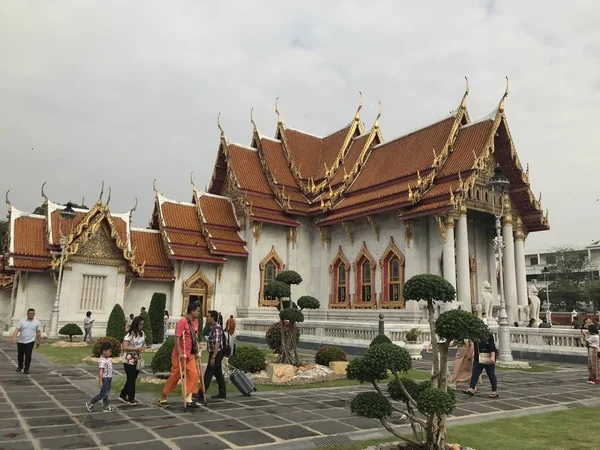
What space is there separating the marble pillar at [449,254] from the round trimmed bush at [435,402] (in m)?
15.2

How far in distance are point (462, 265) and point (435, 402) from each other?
1584 centimetres

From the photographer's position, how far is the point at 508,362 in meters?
13.4

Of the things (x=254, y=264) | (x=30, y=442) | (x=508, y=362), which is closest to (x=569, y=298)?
(x=254, y=264)

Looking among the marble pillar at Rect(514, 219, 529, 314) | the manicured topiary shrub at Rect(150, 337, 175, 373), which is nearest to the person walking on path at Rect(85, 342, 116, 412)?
the manicured topiary shrub at Rect(150, 337, 175, 373)

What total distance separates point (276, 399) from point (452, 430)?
118 inches

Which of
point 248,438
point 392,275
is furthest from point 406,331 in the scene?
point 248,438

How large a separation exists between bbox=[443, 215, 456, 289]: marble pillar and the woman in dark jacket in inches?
405

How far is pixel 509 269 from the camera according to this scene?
21.3 m

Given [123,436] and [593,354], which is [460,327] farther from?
[593,354]

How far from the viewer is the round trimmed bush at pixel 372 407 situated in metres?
4.36

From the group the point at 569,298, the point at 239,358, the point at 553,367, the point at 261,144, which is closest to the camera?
the point at 239,358

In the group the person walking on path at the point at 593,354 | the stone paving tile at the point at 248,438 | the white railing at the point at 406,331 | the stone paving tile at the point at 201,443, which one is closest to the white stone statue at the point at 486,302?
the white railing at the point at 406,331

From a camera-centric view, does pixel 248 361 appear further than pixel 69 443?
Yes

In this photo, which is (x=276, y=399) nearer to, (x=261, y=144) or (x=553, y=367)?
(x=553, y=367)
